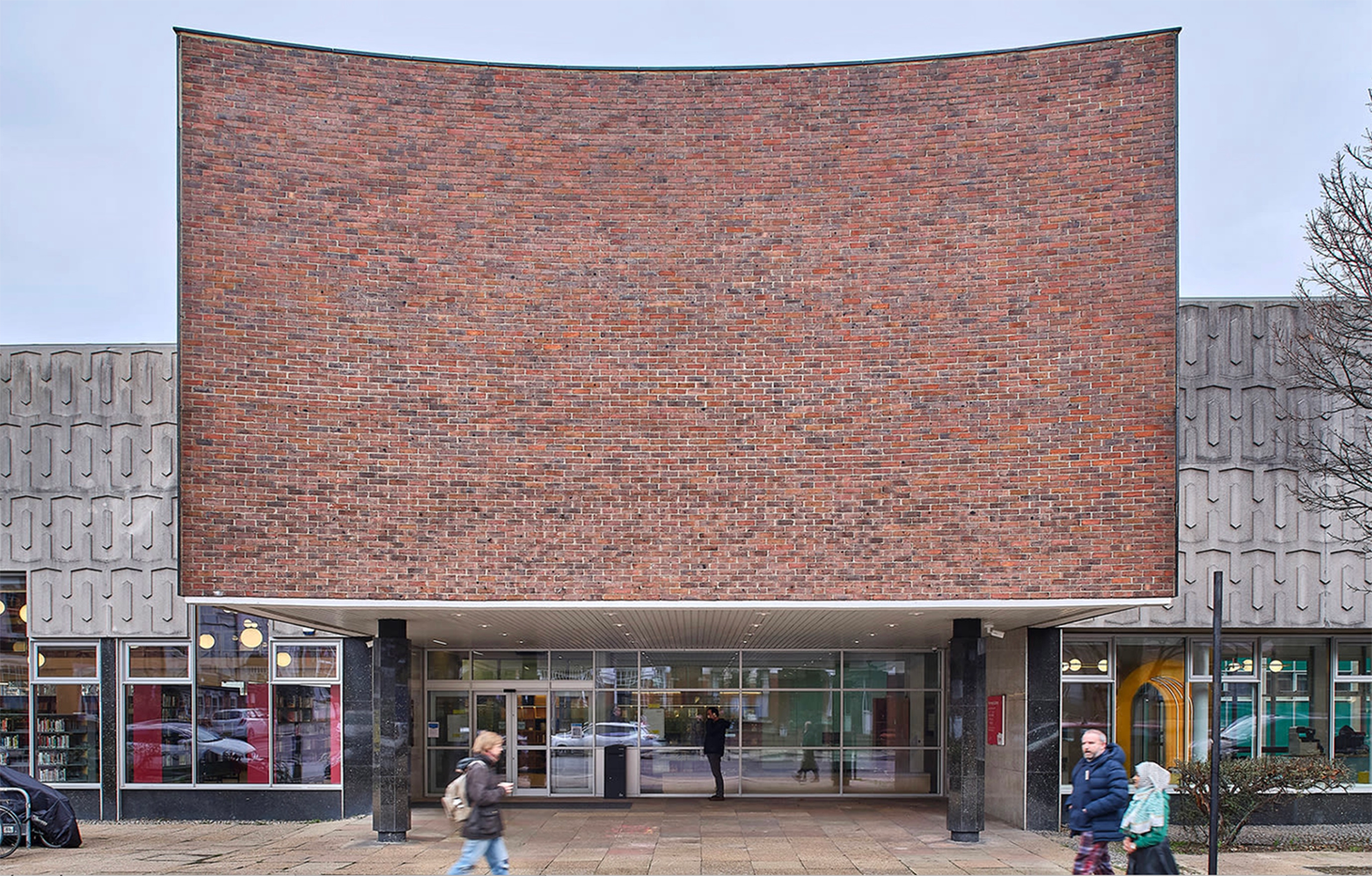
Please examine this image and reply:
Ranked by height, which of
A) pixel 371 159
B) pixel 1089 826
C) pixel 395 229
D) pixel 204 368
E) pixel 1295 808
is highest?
pixel 371 159

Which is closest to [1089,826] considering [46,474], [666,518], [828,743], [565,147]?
[666,518]

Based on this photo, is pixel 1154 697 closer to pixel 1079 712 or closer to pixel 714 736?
pixel 1079 712

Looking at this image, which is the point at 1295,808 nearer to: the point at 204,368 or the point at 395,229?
the point at 395,229

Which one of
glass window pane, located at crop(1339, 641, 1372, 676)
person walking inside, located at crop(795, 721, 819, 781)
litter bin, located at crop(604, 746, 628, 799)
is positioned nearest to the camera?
glass window pane, located at crop(1339, 641, 1372, 676)

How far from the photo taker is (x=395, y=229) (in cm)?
1243

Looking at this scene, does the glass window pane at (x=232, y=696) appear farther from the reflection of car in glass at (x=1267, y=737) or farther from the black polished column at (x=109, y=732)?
the reflection of car in glass at (x=1267, y=737)

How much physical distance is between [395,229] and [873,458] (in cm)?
616

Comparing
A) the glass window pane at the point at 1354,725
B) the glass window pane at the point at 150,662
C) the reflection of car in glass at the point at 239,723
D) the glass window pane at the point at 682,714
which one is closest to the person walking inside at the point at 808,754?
the glass window pane at the point at 682,714

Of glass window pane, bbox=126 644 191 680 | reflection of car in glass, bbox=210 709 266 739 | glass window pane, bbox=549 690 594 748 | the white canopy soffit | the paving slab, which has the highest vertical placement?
the white canopy soffit

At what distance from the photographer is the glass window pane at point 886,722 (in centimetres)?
2042

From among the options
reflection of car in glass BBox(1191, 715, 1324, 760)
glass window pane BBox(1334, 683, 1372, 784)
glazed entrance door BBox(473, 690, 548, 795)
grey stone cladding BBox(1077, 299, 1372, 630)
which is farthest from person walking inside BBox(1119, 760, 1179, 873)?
glazed entrance door BBox(473, 690, 548, 795)

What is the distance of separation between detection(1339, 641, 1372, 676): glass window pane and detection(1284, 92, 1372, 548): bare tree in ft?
7.08

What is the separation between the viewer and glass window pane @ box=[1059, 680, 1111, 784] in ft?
54.3

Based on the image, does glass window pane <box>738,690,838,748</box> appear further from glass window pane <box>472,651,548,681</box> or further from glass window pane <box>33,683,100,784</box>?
glass window pane <box>33,683,100,784</box>
